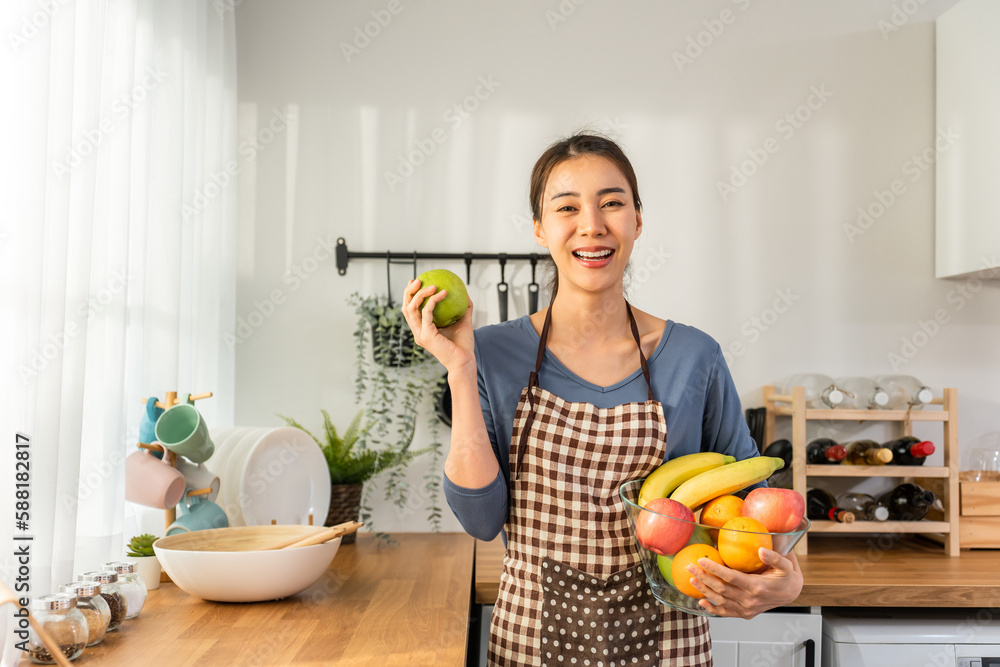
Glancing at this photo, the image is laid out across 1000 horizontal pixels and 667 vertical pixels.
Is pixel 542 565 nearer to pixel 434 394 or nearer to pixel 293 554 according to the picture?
pixel 293 554

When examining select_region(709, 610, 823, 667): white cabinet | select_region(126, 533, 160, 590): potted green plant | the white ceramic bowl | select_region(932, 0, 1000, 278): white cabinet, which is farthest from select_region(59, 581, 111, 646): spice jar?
select_region(932, 0, 1000, 278): white cabinet

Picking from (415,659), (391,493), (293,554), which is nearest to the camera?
(415,659)

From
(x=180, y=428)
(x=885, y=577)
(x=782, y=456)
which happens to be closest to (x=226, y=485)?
(x=180, y=428)

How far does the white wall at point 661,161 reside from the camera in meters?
2.21

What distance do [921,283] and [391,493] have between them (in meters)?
1.67

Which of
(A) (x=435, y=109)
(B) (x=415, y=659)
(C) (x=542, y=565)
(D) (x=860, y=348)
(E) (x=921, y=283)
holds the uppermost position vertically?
(A) (x=435, y=109)

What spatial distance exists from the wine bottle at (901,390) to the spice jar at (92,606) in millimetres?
1923

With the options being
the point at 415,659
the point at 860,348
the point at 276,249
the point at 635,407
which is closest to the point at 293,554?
the point at 415,659

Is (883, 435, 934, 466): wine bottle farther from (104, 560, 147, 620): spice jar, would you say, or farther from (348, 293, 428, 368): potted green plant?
(104, 560, 147, 620): spice jar

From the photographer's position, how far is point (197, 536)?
4.60 feet

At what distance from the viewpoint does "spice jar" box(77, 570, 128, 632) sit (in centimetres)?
119

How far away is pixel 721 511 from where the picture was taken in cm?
100

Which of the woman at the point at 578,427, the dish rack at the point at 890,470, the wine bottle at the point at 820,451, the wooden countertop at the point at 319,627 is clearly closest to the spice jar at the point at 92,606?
the wooden countertop at the point at 319,627

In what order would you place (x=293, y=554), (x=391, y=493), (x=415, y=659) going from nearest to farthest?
(x=415, y=659)
(x=293, y=554)
(x=391, y=493)
